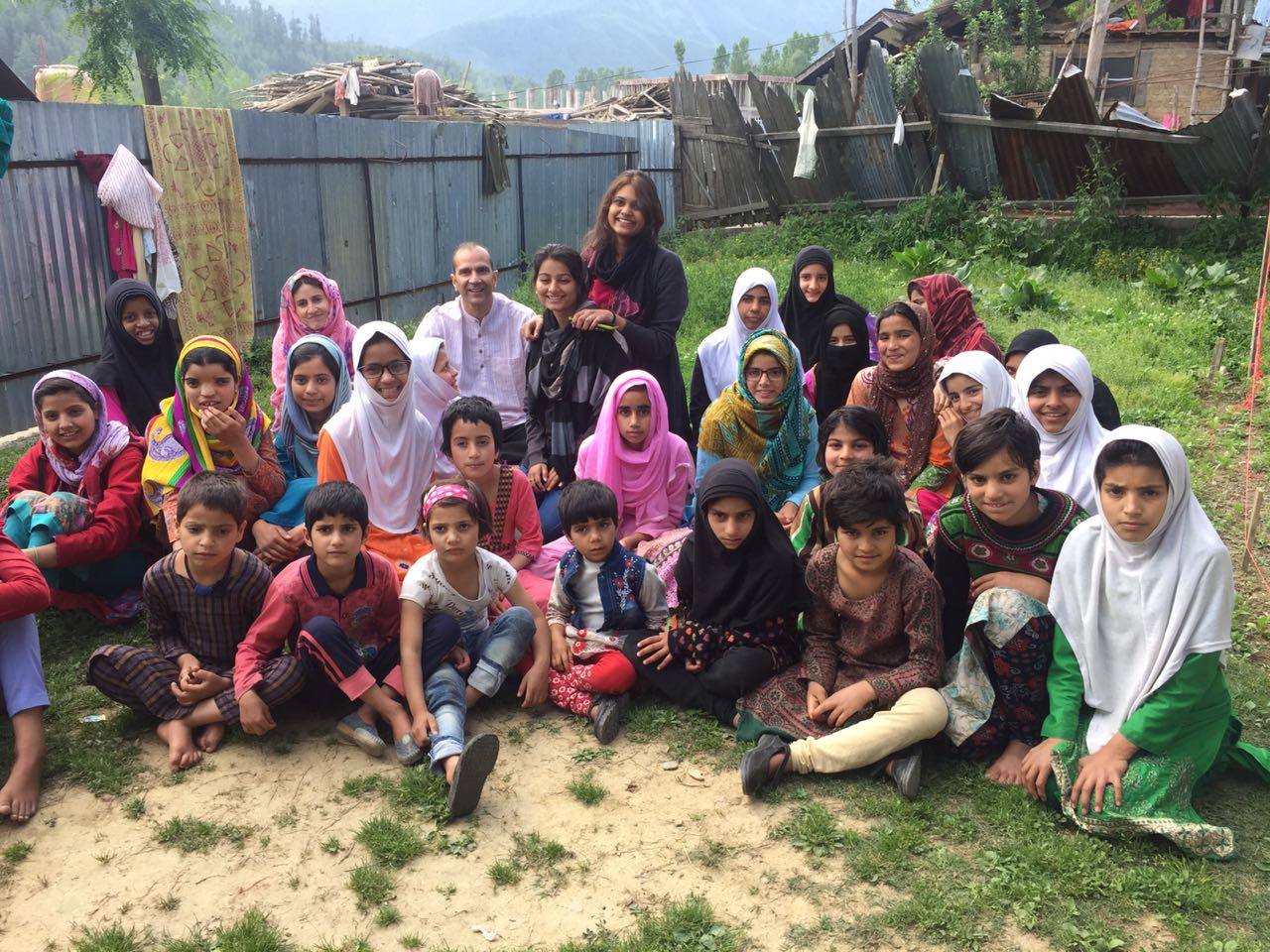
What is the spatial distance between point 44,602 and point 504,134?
32.1 ft

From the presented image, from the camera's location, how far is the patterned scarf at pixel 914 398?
4531mm

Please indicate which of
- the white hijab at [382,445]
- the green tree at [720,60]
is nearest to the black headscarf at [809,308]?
the white hijab at [382,445]

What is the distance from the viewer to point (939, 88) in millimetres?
11773

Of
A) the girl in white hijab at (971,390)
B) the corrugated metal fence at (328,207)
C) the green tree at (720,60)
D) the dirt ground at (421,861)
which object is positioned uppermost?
the green tree at (720,60)

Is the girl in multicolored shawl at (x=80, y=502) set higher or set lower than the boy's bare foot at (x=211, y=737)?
higher

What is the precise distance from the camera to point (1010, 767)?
305cm

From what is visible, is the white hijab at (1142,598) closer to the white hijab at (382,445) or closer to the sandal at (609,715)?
the sandal at (609,715)

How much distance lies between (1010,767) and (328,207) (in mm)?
8602

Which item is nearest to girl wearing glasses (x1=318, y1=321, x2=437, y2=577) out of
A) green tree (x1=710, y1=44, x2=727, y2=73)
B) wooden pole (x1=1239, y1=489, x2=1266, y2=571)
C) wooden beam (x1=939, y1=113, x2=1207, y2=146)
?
wooden pole (x1=1239, y1=489, x2=1266, y2=571)

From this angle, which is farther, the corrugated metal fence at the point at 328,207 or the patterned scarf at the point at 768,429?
the corrugated metal fence at the point at 328,207

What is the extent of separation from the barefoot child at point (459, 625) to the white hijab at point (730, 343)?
214 cm

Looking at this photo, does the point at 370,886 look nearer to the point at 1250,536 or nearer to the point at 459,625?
the point at 459,625

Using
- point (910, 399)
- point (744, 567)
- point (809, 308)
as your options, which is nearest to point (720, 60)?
point (809, 308)

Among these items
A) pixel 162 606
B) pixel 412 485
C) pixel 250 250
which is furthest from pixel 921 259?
pixel 162 606
